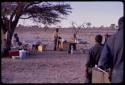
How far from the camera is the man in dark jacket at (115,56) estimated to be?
3.69 m

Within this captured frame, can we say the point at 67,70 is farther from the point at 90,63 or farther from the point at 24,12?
the point at 24,12

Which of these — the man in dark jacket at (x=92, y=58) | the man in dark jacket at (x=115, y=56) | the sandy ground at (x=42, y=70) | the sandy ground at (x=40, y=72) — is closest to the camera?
the man in dark jacket at (x=115, y=56)

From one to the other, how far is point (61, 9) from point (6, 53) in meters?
6.49

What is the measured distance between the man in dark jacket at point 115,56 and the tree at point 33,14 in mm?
14732

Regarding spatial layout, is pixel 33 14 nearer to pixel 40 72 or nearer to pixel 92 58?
pixel 40 72

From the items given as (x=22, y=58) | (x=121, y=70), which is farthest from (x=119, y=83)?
(x=22, y=58)

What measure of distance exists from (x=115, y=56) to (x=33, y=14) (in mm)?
19263

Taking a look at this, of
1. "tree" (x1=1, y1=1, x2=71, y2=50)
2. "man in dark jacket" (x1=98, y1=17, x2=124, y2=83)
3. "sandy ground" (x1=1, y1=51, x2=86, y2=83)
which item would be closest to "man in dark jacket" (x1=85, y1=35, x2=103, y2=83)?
"man in dark jacket" (x1=98, y1=17, x2=124, y2=83)

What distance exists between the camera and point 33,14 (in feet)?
74.9

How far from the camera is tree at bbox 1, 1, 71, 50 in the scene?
66.7 feet

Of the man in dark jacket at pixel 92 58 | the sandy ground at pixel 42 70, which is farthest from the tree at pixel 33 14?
the man in dark jacket at pixel 92 58

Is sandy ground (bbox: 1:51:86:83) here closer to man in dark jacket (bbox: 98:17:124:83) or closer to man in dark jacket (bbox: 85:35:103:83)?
man in dark jacket (bbox: 85:35:103:83)

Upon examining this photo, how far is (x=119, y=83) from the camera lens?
144 inches

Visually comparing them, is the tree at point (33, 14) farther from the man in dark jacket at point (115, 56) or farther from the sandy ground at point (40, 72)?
the man in dark jacket at point (115, 56)
